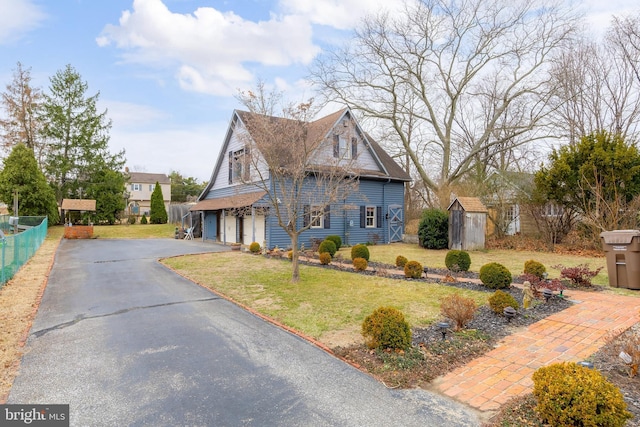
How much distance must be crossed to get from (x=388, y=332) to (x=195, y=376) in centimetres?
254

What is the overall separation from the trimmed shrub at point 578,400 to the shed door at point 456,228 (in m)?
14.8

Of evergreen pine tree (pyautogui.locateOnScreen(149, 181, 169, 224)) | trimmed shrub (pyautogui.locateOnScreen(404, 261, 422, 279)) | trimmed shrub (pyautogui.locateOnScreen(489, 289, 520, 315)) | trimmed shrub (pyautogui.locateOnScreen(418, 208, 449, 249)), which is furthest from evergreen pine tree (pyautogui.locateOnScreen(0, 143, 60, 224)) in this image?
trimmed shrub (pyautogui.locateOnScreen(489, 289, 520, 315))

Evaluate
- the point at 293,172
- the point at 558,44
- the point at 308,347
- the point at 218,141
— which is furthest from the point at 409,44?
the point at 308,347

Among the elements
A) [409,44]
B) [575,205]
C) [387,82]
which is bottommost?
[575,205]

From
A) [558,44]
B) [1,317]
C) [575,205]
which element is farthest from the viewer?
[558,44]

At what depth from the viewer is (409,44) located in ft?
75.6

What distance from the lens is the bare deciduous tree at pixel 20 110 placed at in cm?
2966

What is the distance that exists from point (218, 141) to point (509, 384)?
20.9 metres

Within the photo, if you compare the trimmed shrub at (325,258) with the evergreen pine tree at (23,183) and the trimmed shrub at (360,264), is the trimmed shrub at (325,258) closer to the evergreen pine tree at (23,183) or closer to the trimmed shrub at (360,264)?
the trimmed shrub at (360,264)

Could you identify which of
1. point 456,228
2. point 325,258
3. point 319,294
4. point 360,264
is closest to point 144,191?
point 325,258

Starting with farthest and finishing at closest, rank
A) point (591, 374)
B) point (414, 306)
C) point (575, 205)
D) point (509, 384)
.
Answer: point (575, 205), point (414, 306), point (509, 384), point (591, 374)

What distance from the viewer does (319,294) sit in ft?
27.0

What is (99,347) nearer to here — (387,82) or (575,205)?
(575,205)

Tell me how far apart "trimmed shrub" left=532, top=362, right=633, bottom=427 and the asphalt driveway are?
0.70m
